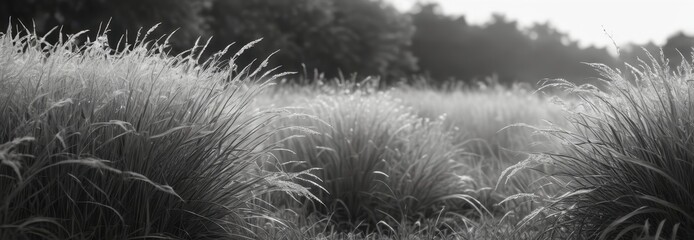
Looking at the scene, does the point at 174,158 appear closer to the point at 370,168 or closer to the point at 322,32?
the point at 370,168

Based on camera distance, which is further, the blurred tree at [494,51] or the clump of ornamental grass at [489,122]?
the blurred tree at [494,51]

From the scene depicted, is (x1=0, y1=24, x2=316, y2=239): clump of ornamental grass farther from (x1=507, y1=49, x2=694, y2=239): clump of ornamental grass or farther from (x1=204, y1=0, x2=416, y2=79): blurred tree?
(x1=204, y1=0, x2=416, y2=79): blurred tree

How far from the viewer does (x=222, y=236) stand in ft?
7.91

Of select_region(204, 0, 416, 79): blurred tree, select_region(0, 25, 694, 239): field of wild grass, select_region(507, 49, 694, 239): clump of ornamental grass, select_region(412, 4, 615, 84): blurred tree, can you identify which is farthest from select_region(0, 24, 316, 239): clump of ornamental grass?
select_region(412, 4, 615, 84): blurred tree

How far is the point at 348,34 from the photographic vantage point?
19125 mm

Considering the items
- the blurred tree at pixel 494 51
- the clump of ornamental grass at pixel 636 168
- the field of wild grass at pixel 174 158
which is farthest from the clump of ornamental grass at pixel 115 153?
the blurred tree at pixel 494 51

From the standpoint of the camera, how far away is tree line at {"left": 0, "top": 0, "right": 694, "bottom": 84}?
12062 mm

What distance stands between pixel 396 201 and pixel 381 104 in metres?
0.75

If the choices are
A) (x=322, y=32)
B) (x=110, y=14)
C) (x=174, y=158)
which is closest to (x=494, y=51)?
(x=322, y=32)

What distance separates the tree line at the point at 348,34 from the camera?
12.1 m

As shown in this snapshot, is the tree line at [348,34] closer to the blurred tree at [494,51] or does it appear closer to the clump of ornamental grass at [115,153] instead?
the blurred tree at [494,51]

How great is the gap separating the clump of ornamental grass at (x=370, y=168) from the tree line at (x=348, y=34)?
113 cm

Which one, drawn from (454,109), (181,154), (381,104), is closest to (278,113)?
(181,154)

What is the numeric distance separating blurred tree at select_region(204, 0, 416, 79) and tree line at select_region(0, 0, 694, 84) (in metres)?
0.03
